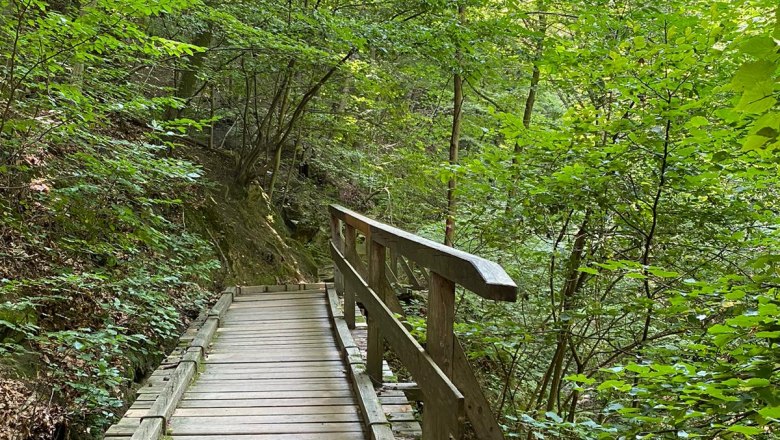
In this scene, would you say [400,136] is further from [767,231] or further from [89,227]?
[767,231]

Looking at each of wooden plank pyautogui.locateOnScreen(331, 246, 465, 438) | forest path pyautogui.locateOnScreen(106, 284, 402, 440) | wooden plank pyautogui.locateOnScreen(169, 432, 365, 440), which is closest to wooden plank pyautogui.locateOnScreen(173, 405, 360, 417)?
forest path pyautogui.locateOnScreen(106, 284, 402, 440)

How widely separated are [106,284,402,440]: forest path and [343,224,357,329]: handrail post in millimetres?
223

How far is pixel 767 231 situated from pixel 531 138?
2.09 meters

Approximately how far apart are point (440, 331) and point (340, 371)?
8.50ft

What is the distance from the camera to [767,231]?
435 cm

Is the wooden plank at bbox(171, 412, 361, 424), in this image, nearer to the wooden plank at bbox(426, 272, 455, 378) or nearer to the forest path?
the forest path

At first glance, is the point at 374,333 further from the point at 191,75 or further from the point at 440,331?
the point at 191,75

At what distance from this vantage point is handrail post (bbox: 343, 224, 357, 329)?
5520 millimetres

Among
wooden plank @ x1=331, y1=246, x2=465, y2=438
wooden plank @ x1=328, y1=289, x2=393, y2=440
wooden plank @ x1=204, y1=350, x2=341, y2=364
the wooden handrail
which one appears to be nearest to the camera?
the wooden handrail

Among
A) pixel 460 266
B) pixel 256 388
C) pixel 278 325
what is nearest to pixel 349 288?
pixel 278 325

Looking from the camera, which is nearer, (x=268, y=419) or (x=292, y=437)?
(x=292, y=437)

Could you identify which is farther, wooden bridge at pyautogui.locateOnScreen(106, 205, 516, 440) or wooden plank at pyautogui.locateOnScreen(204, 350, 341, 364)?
wooden plank at pyautogui.locateOnScreen(204, 350, 341, 364)

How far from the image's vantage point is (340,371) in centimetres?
473

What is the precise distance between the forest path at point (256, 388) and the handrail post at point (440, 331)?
119 cm
